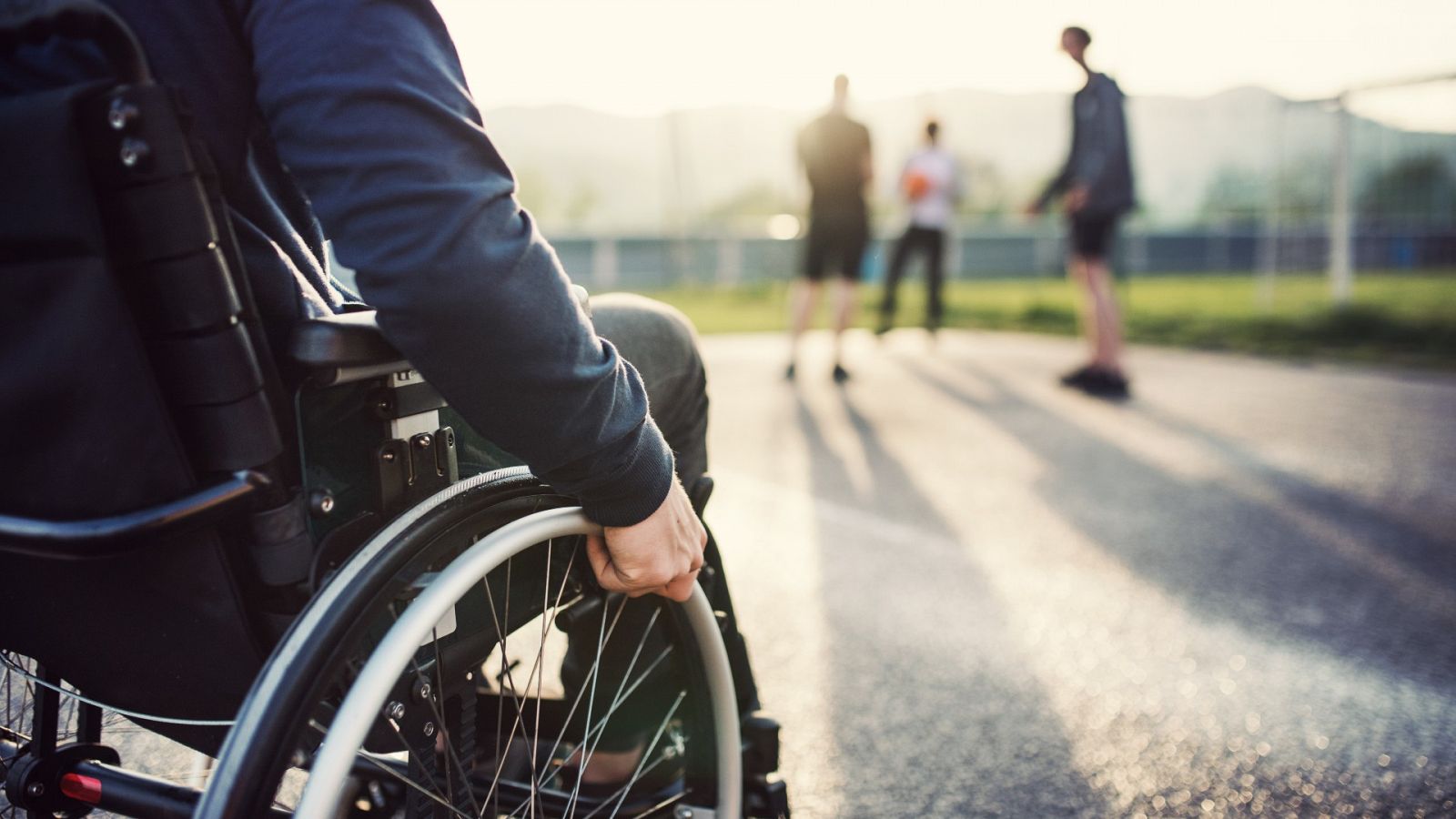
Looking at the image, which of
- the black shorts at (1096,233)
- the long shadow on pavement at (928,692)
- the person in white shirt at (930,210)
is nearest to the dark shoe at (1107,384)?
the black shorts at (1096,233)

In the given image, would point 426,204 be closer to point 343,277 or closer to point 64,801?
point 64,801

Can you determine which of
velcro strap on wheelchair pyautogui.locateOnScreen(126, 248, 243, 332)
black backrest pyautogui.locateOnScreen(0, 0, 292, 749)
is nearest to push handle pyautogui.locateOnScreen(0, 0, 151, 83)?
black backrest pyautogui.locateOnScreen(0, 0, 292, 749)

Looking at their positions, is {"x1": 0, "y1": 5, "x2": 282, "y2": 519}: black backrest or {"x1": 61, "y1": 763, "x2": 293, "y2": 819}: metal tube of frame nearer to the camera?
{"x1": 0, "y1": 5, "x2": 282, "y2": 519}: black backrest


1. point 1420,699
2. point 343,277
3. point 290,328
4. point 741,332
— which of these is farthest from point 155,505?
point 741,332

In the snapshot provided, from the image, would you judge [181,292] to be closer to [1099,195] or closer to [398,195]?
[398,195]

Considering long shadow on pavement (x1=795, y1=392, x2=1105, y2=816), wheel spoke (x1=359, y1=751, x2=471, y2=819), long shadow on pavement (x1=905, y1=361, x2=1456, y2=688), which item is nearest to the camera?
wheel spoke (x1=359, y1=751, x2=471, y2=819)

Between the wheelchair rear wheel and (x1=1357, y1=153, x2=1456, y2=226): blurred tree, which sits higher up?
(x1=1357, y1=153, x2=1456, y2=226): blurred tree

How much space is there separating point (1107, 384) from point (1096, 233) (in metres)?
0.92

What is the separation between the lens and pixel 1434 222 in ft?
40.4

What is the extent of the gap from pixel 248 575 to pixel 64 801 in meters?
0.63

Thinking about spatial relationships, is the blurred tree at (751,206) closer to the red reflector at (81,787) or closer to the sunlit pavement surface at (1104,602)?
the sunlit pavement surface at (1104,602)

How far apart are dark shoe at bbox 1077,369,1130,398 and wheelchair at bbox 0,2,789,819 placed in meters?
5.59

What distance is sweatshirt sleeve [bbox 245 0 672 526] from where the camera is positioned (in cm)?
95

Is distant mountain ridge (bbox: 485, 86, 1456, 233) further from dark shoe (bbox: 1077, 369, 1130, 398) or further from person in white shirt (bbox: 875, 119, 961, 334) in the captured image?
dark shoe (bbox: 1077, 369, 1130, 398)
